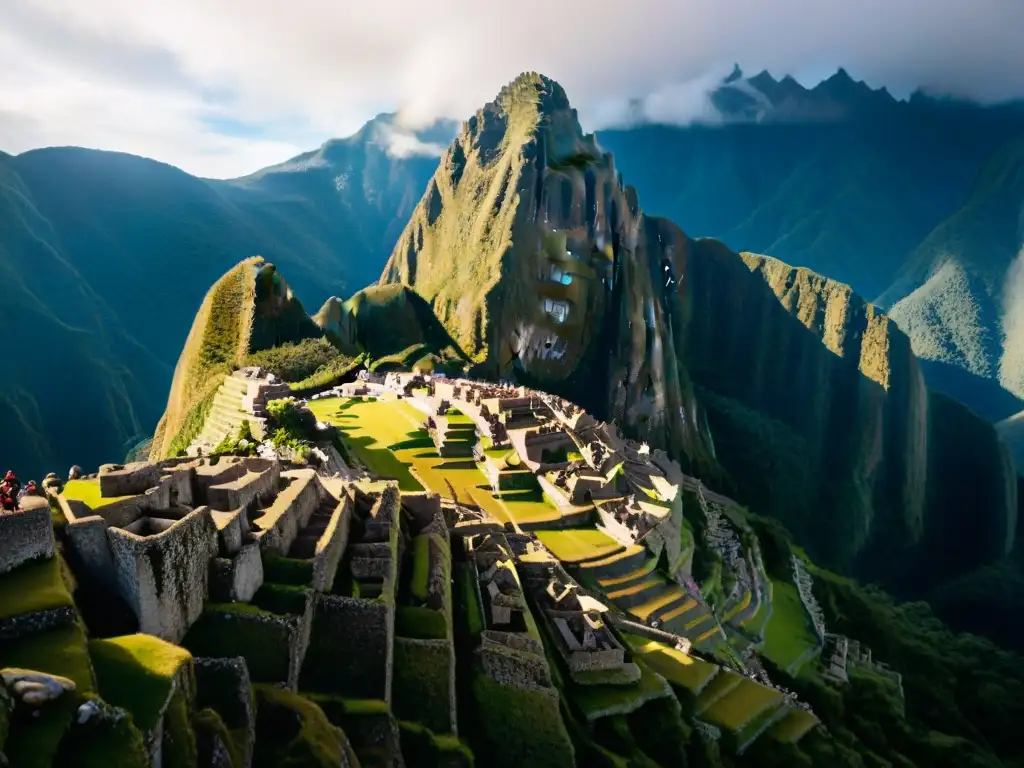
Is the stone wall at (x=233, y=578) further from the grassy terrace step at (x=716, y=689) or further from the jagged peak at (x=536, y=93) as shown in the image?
the jagged peak at (x=536, y=93)

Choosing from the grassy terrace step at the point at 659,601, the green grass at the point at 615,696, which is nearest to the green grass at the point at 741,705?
the green grass at the point at 615,696

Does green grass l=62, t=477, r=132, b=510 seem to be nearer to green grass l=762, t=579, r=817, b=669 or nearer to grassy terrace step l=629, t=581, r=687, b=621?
grassy terrace step l=629, t=581, r=687, b=621

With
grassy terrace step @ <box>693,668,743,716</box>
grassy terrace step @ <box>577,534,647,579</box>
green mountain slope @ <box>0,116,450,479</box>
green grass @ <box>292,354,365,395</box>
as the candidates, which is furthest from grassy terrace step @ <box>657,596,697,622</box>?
green mountain slope @ <box>0,116,450,479</box>

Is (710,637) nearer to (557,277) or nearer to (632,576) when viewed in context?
(632,576)

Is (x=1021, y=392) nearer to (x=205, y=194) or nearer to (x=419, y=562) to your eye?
(x=419, y=562)

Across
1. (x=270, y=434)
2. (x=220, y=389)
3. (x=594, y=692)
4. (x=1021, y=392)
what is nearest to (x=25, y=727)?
(x=594, y=692)

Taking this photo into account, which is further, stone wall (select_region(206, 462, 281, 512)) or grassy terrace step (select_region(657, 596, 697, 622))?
grassy terrace step (select_region(657, 596, 697, 622))
